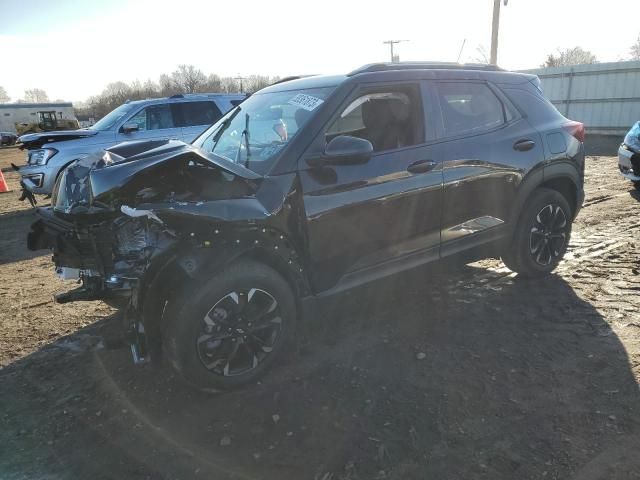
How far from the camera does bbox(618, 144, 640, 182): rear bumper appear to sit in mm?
7723

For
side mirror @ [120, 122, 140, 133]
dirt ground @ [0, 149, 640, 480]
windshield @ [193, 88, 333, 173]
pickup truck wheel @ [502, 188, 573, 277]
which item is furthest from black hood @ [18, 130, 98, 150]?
pickup truck wheel @ [502, 188, 573, 277]

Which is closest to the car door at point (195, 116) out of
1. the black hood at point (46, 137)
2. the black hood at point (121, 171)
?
the black hood at point (46, 137)

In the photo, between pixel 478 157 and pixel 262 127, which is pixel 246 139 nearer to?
pixel 262 127

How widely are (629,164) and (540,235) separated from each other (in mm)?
4676

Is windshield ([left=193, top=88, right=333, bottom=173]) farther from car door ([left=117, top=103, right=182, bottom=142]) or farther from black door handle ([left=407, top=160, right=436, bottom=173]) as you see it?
car door ([left=117, top=103, right=182, bottom=142])

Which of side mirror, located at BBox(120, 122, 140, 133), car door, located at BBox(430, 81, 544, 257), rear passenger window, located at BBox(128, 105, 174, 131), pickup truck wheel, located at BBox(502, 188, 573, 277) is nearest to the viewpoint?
car door, located at BBox(430, 81, 544, 257)

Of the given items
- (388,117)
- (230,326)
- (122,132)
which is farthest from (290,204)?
(122,132)

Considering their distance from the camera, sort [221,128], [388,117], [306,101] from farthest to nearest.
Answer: [221,128], [388,117], [306,101]

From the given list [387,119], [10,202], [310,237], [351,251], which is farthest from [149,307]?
[10,202]

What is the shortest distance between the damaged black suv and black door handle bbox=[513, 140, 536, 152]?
15mm

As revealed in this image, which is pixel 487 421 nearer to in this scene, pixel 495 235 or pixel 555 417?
pixel 555 417

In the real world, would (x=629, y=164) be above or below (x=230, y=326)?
below

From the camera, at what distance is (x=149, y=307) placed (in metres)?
2.80

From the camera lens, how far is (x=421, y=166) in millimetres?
3584
